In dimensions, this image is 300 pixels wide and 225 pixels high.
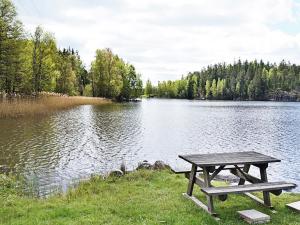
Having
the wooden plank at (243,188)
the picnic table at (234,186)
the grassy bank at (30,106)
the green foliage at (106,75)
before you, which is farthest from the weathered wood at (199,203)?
the green foliage at (106,75)

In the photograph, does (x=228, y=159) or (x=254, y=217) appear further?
(x=228, y=159)

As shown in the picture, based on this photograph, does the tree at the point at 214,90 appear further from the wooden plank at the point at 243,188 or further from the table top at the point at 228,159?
the wooden plank at the point at 243,188

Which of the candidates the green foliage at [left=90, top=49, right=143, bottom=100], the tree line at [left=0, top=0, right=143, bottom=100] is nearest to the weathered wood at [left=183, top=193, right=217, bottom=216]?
the tree line at [left=0, top=0, right=143, bottom=100]

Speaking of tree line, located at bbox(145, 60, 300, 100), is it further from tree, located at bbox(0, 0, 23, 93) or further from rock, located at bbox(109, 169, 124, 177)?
rock, located at bbox(109, 169, 124, 177)

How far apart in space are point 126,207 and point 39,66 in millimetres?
50539

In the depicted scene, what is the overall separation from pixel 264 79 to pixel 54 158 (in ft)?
500

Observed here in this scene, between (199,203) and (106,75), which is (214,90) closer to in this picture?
(106,75)

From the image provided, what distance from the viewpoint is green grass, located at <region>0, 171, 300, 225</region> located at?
746cm

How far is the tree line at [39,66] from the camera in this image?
3981 centimetres

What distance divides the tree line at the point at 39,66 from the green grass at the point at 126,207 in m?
33.3

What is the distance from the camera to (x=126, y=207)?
8328 mm

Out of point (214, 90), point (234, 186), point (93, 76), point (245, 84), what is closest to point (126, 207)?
point (234, 186)

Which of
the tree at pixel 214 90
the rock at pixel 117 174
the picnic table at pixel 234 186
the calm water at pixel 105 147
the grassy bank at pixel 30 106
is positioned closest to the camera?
the picnic table at pixel 234 186

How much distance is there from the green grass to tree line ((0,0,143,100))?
33.3m
